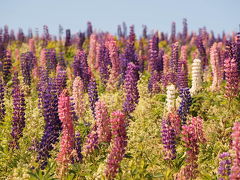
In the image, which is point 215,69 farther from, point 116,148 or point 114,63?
point 116,148

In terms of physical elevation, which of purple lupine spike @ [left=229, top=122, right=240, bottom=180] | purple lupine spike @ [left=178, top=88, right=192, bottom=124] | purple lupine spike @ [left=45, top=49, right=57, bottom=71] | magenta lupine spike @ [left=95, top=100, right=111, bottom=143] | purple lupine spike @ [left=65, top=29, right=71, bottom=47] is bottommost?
purple lupine spike @ [left=229, top=122, right=240, bottom=180]

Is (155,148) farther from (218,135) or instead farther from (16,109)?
(16,109)

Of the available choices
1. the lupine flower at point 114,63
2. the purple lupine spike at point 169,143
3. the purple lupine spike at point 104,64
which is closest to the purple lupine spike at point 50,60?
the purple lupine spike at point 104,64

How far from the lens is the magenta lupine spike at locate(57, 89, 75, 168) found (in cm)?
699

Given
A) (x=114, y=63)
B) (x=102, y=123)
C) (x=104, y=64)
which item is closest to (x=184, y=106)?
(x=102, y=123)

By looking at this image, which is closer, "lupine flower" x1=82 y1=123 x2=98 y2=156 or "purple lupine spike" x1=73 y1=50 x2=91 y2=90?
"lupine flower" x1=82 y1=123 x2=98 y2=156

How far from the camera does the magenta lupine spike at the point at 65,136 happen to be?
6988 mm

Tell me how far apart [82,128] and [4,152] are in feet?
6.56

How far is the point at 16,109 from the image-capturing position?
344 inches

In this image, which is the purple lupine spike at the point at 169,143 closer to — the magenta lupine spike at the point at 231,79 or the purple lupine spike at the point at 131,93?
the magenta lupine spike at the point at 231,79

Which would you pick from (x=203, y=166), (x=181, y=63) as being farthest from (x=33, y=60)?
(x=203, y=166)

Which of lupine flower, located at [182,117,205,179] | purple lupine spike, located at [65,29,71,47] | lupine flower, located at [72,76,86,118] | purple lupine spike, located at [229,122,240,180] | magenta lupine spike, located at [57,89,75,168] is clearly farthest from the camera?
purple lupine spike, located at [65,29,71,47]

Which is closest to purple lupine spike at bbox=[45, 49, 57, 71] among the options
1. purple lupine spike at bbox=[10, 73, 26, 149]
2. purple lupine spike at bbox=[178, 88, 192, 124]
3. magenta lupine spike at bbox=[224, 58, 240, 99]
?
purple lupine spike at bbox=[10, 73, 26, 149]

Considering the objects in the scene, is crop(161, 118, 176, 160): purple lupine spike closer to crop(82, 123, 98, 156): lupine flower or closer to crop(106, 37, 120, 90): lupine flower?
crop(82, 123, 98, 156): lupine flower
